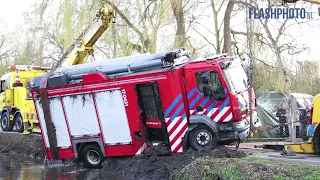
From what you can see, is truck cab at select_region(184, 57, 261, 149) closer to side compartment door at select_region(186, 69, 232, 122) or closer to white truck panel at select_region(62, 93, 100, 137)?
side compartment door at select_region(186, 69, 232, 122)

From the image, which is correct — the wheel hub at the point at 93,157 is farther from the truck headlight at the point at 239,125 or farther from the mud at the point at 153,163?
the truck headlight at the point at 239,125

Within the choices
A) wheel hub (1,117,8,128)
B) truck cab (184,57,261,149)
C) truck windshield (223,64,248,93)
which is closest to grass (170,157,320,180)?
truck cab (184,57,261,149)

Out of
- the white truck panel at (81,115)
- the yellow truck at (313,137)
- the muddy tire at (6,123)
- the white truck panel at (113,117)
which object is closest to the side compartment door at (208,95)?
the yellow truck at (313,137)

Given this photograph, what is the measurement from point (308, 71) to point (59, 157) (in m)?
14.9

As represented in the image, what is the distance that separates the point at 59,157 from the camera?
12.8 m

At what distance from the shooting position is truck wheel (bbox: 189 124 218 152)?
10688 mm

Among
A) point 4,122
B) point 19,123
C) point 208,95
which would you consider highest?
point 208,95

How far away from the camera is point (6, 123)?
19.9m

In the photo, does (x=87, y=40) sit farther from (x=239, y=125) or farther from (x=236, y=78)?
(x=239, y=125)

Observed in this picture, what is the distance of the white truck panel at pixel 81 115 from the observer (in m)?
11.9

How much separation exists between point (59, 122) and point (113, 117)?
1998 mm

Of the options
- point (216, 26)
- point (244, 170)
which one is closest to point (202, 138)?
point (244, 170)

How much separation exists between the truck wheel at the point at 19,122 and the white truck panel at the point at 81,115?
24.2ft

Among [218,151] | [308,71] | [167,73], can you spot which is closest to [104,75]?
[167,73]
